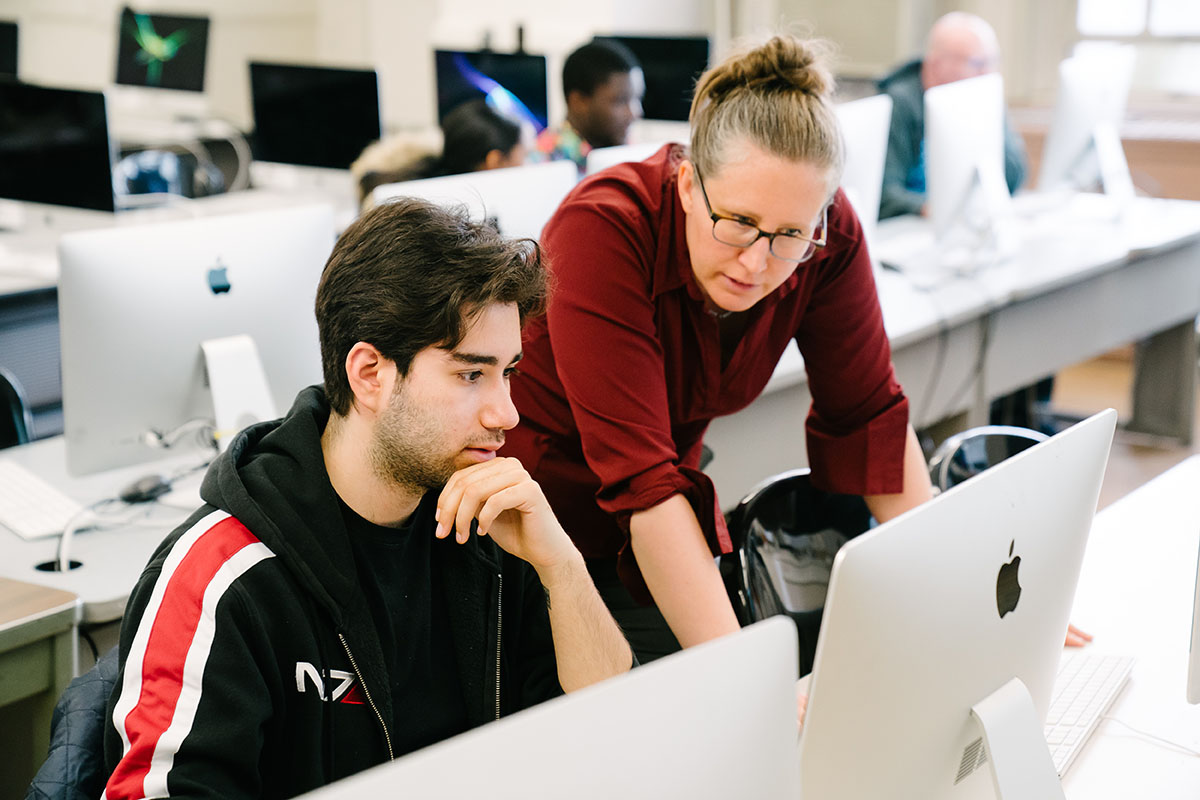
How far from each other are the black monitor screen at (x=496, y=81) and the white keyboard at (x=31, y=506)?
240 centimetres

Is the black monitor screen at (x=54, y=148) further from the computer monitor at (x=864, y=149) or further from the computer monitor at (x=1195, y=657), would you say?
the computer monitor at (x=1195, y=657)

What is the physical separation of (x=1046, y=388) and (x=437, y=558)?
3302 mm

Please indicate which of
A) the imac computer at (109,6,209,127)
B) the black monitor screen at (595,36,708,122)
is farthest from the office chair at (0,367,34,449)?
the imac computer at (109,6,209,127)

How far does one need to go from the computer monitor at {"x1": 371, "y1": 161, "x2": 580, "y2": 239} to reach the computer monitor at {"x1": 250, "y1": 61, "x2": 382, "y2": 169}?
1.57m

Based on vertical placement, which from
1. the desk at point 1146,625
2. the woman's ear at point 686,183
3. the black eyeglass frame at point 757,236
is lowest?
the desk at point 1146,625

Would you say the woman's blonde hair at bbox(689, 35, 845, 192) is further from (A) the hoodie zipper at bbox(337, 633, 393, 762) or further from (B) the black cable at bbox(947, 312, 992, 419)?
(B) the black cable at bbox(947, 312, 992, 419)

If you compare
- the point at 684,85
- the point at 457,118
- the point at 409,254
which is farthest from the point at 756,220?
the point at 684,85

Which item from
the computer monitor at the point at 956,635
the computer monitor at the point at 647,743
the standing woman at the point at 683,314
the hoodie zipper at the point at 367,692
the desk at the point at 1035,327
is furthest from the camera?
the desk at the point at 1035,327

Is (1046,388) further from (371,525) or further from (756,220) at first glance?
(371,525)

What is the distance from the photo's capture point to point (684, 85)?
422 centimetres

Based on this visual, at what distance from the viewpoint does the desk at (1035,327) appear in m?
2.55

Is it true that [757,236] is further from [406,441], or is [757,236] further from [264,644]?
[264,644]

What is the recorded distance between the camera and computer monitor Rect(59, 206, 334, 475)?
1.76 m

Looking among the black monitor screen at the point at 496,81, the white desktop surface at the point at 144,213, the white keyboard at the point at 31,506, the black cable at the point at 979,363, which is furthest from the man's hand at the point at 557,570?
the black monitor screen at the point at 496,81
